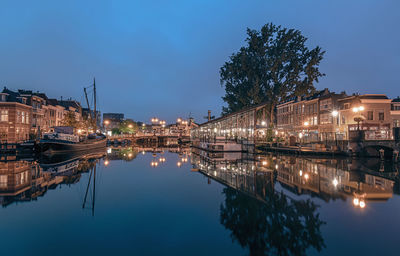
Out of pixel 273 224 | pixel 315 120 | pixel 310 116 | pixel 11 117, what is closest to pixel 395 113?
pixel 315 120

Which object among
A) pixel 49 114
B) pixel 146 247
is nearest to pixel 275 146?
pixel 146 247

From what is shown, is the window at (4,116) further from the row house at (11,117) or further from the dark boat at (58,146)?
the dark boat at (58,146)

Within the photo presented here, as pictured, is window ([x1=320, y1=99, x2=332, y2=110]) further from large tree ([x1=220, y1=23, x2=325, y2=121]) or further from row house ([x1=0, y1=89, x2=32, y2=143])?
row house ([x1=0, y1=89, x2=32, y2=143])

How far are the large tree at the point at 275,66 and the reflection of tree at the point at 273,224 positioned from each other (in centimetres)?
3080

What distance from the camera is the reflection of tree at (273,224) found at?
16.8 ft

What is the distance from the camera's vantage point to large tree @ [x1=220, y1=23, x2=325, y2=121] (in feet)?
124

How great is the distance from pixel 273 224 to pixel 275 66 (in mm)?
34479

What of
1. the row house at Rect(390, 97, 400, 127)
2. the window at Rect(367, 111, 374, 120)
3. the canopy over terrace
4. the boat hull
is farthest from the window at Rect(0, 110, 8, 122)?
the row house at Rect(390, 97, 400, 127)

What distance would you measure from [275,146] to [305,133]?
20.8m

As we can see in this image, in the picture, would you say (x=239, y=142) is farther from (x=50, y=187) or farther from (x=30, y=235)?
(x=30, y=235)

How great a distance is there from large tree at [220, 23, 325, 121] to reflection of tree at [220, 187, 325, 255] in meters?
30.8

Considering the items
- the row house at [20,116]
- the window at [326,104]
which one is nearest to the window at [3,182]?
the row house at [20,116]

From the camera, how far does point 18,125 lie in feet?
144

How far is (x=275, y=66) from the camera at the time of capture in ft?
122
